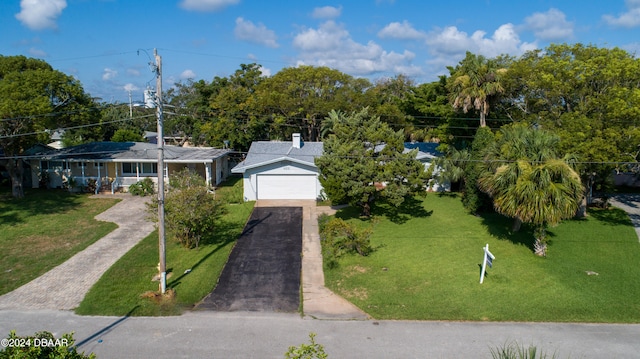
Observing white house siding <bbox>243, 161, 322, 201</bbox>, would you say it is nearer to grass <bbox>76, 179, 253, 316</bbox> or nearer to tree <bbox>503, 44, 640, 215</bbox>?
grass <bbox>76, 179, 253, 316</bbox>

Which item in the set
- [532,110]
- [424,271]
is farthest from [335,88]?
[424,271]

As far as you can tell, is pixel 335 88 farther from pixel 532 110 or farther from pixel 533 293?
pixel 533 293

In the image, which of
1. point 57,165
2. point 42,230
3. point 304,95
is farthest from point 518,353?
point 304,95

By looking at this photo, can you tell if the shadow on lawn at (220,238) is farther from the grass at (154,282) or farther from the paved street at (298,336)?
the paved street at (298,336)

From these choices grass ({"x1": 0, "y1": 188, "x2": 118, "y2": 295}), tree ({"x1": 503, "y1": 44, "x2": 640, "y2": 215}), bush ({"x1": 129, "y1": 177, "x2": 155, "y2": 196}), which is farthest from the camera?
bush ({"x1": 129, "y1": 177, "x2": 155, "y2": 196})

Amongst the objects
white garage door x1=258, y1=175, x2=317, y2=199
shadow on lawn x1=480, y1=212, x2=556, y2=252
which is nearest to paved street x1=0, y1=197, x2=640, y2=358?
shadow on lawn x1=480, y1=212, x2=556, y2=252

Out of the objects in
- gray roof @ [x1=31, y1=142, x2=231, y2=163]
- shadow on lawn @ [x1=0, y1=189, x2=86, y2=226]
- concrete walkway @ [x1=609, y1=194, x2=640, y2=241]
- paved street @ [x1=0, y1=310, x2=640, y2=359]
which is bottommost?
paved street @ [x1=0, y1=310, x2=640, y2=359]

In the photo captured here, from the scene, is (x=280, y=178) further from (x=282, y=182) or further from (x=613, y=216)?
(x=613, y=216)
